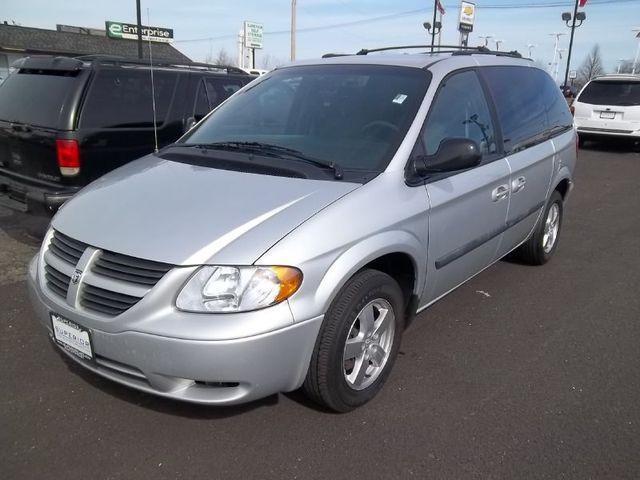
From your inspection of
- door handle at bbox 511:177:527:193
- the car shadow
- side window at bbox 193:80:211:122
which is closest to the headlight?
door handle at bbox 511:177:527:193

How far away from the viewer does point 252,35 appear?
133ft

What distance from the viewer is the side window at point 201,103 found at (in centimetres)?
621

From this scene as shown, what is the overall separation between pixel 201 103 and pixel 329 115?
10.7 ft

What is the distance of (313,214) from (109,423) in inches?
57.3

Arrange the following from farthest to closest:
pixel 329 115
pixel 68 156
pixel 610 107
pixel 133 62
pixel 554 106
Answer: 1. pixel 610 107
2. pixel 133 62
3. pixel 554 106
4. pixel 68 156
5. pixel 329 115

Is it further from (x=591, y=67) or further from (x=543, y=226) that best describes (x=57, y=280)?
(x=591, y=67)

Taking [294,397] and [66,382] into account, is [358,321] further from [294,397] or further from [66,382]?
[66,382]

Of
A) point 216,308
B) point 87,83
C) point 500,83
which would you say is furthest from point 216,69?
point 216,308

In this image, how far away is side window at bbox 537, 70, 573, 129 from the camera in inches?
195

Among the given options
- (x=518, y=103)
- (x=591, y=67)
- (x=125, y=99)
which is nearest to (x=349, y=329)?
(x=518, y=103)

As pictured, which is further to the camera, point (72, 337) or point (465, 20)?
point (465, 20)

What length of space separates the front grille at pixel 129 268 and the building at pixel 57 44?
33893 millimetres

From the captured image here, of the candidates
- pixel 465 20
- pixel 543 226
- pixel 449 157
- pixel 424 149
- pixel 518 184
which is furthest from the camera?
pixel 465 20

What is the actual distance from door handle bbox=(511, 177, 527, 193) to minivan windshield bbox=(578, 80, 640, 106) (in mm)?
10811
